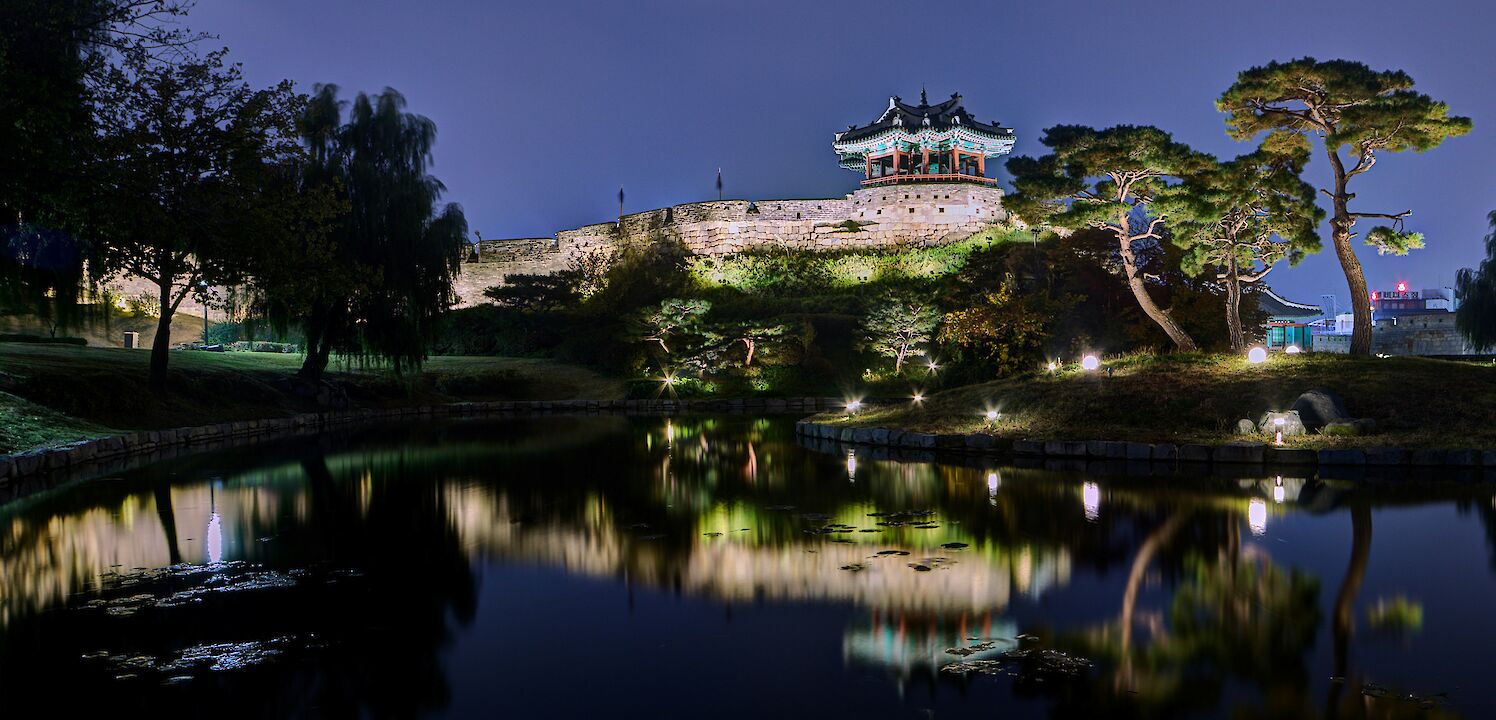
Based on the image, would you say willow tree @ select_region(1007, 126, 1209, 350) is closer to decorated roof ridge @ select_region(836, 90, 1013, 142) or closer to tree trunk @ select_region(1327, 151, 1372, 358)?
tree trunk @ select_region(1327, 151, 1372, 358)

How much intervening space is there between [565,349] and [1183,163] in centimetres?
2260

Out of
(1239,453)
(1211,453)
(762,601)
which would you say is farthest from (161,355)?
(1239,453)

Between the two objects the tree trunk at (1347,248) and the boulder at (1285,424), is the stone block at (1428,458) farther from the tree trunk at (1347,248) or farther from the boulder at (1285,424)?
the tree trunk at (1347,248)

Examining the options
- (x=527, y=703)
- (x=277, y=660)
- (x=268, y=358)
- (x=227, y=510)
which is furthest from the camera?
(x=268, y=358)

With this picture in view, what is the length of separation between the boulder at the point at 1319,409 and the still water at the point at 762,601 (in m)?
2.98

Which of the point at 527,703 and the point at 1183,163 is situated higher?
the point at 1183,163

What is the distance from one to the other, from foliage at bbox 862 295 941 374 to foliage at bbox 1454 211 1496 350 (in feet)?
60.2

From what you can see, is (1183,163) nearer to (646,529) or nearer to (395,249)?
(646,529)

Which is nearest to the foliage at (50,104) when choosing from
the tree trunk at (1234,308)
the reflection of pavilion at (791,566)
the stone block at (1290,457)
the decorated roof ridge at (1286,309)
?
the reflection of pavilion at (791,566)

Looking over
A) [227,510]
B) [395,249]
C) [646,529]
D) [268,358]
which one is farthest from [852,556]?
[268,358]

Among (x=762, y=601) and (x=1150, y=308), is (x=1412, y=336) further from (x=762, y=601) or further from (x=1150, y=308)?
(x=762, y=601)

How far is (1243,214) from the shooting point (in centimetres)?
1736

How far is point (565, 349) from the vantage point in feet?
114

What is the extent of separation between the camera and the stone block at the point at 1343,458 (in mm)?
10930
